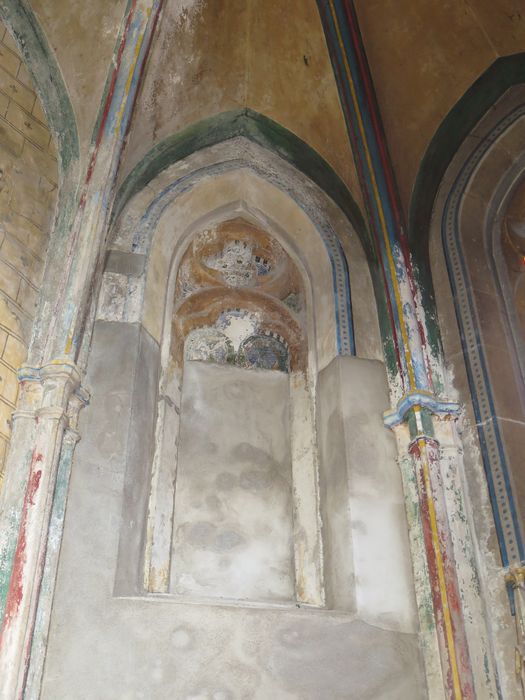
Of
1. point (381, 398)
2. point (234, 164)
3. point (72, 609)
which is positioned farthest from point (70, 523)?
point (234, 164)

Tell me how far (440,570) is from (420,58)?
4422mm

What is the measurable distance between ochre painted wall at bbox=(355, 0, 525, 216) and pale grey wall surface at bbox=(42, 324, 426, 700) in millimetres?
3632

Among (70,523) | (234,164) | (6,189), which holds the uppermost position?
(234,164)

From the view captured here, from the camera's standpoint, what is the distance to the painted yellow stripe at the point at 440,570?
4277mm

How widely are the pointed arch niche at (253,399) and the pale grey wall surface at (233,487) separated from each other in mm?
11

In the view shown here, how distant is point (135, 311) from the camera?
224 inches

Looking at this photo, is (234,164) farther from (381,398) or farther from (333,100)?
(381,398)

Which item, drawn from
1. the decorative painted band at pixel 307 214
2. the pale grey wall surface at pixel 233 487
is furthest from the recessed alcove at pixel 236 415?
the decorative painted band at pixel 307 214

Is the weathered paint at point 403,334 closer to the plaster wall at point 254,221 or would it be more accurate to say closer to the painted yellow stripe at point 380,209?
the painted yellow stripe at point 380,209

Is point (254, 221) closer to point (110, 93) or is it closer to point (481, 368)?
point (110, 93)

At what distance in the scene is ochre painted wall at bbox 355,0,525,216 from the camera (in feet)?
21.5

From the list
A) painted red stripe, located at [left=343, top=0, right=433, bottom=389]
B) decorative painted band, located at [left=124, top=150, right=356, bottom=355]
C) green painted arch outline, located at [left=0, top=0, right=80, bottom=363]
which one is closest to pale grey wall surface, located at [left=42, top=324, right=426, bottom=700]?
decorative painted band, located at [left=124, top=150, right=356, bottom=355]

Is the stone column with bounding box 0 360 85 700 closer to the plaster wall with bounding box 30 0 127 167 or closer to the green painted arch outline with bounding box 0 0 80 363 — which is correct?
the green painted arch outline with bounding box 0 0 80 363

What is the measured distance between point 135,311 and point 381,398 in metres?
1.91
